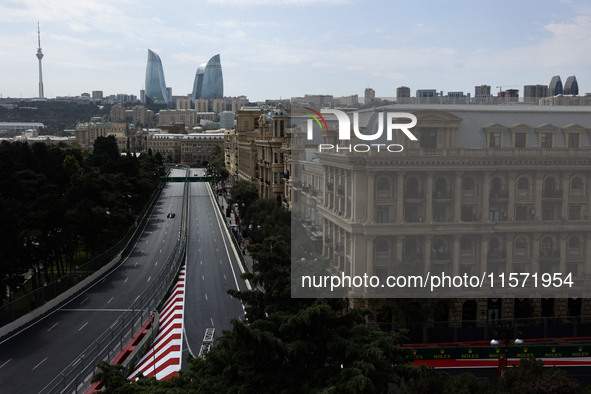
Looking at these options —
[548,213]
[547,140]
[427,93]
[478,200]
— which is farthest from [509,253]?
[427,93]

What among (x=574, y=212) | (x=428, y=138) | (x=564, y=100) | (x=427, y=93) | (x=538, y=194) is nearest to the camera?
(x=428, y=138)

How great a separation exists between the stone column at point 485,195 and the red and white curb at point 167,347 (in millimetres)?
24460

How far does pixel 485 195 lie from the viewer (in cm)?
4138

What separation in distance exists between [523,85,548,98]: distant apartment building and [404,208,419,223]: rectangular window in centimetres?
2016

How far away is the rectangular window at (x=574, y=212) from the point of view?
1682 inches

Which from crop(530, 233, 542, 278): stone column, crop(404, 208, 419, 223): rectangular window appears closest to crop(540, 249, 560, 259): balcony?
crop(530, 233, 542, 278): stone column

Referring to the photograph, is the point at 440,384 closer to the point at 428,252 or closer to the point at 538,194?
the point at 428,252

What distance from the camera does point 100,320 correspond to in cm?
4381

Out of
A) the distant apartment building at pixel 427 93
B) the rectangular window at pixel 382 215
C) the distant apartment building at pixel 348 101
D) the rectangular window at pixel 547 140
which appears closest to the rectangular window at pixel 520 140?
the rectangular window at pixel 547 140

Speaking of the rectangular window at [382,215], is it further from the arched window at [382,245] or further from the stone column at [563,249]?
the stone column at [563,249]

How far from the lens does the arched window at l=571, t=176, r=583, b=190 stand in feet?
139

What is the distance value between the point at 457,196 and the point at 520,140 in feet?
21.9

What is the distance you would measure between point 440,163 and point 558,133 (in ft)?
33.3

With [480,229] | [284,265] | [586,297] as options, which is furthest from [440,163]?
[284,265]
